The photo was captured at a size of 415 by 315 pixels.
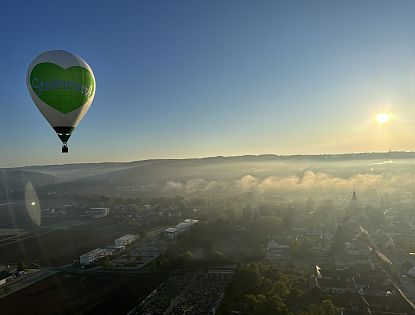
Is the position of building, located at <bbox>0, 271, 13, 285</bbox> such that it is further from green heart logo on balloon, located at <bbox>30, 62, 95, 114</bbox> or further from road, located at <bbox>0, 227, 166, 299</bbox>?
green heart logo on balloon, located at <bbox>30, 62, 95, 114</bbox>

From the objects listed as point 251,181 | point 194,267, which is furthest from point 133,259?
point 251,181

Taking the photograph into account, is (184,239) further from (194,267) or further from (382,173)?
(382,173)

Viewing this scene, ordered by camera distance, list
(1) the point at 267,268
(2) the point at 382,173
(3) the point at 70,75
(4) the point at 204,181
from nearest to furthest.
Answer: (3) the point at 70,75 → (1) the point at 267,268 → (2) the point at 382,173 → (4) the point at 204,181

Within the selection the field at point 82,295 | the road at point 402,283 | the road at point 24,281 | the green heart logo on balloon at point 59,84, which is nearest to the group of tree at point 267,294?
the field at point 82,295

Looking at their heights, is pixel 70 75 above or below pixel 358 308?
above

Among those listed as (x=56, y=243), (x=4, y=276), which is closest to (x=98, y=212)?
(x=56, y=243)

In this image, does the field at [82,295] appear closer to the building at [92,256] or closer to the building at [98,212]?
the building at [92,256]
